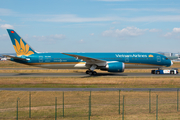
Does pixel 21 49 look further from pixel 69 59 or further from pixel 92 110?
pixel 92 110

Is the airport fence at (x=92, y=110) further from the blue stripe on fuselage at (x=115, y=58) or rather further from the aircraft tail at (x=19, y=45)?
the aircraft tail at (x=19, y=45)

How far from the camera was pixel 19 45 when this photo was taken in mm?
45688

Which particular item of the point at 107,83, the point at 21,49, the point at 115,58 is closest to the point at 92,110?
the point at 107,83

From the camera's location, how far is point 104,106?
57.3 feet

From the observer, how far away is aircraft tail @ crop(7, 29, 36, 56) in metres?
45.0

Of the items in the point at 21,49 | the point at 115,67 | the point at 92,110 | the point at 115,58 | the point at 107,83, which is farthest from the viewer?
the point at 115,58

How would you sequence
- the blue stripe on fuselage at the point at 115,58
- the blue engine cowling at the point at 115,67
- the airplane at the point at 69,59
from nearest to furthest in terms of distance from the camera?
the blue engine cowling at the point at 115,67
the airplane at the point at 69,59
the blue stripe on fuselage at the point at 115,58

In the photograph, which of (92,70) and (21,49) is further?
(21,49)

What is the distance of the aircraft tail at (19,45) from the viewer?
4500cm

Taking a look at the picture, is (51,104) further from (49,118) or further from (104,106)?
(104,106)

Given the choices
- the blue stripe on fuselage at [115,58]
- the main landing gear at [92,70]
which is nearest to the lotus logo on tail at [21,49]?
the blue stripe on fuselage at [115,58]

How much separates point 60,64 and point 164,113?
32.5 meters

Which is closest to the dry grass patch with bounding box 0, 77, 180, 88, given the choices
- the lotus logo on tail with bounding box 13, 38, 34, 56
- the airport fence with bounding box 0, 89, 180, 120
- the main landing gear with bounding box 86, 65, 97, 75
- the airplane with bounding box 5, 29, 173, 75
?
the main landing gear with bounding box 86, 65, 97, 75

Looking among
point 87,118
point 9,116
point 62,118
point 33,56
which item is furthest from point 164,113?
point 33,56
